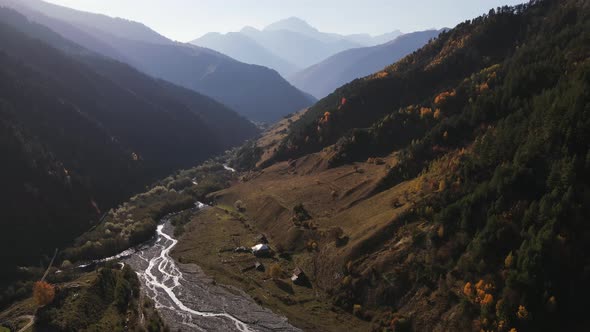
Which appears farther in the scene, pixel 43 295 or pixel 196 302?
pixel 196 302

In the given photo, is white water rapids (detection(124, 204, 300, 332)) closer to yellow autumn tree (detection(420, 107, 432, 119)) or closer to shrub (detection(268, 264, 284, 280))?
shrub (detection(268, 264, 284, 280))

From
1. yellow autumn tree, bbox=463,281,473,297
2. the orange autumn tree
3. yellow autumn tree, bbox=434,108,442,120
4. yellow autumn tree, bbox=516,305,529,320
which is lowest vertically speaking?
the orange autumn tree

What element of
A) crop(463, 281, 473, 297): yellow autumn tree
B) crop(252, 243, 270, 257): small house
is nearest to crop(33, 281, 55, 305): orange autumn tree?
crop(252, 243, 270, 257): small house

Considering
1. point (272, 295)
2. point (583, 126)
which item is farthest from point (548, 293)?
point (272, 295)

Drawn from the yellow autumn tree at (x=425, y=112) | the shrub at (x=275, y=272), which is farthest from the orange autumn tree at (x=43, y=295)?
the yellow autumn tree at (x=425, y=112)

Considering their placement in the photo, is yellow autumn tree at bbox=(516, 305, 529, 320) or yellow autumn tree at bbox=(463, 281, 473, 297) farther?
yellow autumn tree at bbox=(463, 281, 473, 297)

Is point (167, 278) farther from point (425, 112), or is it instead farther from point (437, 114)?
point (425, 112)

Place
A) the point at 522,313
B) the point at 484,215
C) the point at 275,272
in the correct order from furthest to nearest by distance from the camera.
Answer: the point at 275,272 → the point at 484,215 → the point at 522,313

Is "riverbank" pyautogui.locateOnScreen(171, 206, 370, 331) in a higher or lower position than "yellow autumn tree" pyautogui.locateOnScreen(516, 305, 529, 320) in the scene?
lower

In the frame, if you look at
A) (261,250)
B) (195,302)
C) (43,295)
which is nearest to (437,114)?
(261,250)

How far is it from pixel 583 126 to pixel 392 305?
2020 inches

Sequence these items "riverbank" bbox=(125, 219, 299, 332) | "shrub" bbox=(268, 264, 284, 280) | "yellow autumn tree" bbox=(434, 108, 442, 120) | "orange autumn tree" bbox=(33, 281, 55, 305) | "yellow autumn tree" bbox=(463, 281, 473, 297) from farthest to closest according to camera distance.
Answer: "yellow autumn tree" bbox=(434, 108, 442, 120), "shrub" bbox=(268, 264, 284, 280), "orange autumn tree" bbox=(33, 281, 55, 305), "riverbank" bbox=(125, 219, 299, 332), "yellow autumn tree" bbox=(463, 281, 473, 297)

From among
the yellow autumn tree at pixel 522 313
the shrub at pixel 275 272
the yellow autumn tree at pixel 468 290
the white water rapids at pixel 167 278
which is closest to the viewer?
the yellow autumn tree at pixel 522 313

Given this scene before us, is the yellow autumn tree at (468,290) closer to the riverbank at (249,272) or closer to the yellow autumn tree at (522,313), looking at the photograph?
the yellow autumn tree at (522,313)
